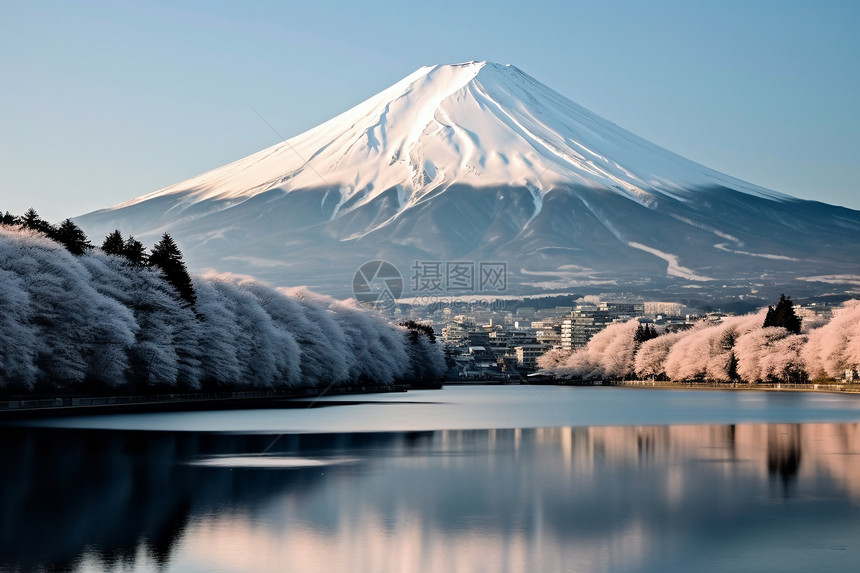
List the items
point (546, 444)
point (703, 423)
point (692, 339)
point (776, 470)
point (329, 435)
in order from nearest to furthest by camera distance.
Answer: point (776, 470) → point (546, 444) → point (329, 435) → point (703, 423) → point (692, 339)

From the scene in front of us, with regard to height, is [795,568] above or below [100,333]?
below

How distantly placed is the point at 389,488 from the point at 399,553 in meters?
8.50

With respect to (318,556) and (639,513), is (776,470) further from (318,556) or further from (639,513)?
(318,556)

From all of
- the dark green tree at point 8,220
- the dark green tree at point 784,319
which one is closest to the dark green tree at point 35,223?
the dark green tree at point 8,220

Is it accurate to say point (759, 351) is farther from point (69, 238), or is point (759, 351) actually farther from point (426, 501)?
point (426, 501)

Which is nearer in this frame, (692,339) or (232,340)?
(232,340)

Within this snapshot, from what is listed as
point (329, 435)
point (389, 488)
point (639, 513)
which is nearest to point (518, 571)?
point (639, 513)

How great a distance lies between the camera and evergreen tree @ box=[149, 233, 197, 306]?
85938mm

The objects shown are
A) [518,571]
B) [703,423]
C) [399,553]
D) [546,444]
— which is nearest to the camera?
[518,571]

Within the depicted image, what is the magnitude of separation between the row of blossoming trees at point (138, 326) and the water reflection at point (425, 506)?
22.9m

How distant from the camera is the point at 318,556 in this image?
19.3m

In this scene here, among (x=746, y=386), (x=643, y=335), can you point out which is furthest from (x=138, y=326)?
(x=643, y=335)

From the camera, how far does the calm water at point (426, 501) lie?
19281mm

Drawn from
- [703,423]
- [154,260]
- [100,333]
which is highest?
[154,260]
